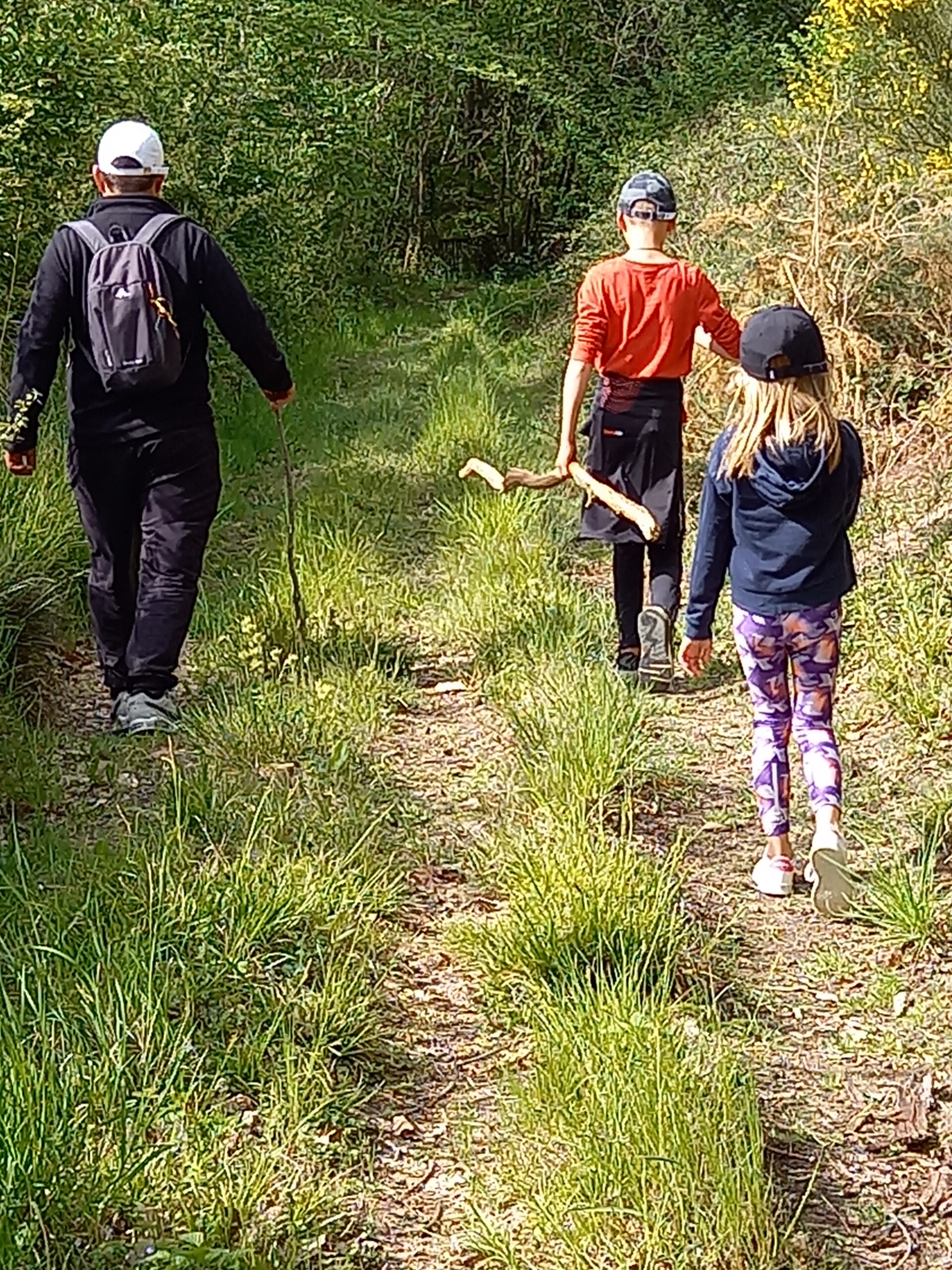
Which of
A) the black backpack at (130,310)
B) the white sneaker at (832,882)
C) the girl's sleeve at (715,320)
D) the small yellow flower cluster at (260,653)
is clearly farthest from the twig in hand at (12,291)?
the white sneaker at (832,882)

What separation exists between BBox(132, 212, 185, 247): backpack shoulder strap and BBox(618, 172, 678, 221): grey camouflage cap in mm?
1700

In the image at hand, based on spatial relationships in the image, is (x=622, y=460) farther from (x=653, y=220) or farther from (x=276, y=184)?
(x=276, y=184)

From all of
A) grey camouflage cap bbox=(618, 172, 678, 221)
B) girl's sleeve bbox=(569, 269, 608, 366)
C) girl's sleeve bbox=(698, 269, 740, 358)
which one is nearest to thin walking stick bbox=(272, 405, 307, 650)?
girl's sleeve bbox=(569, 269, 608, 366)

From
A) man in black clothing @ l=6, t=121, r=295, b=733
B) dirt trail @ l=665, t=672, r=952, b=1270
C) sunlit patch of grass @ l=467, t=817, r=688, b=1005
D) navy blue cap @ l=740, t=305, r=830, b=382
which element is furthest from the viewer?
man in black clothing @ l=6, t=121, r=295, b=733

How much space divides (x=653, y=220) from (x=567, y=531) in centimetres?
233

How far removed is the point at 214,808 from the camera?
173 inches

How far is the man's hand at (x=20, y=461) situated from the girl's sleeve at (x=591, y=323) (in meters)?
2.11

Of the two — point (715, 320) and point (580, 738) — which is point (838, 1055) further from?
point (715, 320)

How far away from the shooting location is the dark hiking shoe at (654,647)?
579 cm

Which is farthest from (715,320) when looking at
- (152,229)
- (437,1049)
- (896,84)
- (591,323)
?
(896,84)

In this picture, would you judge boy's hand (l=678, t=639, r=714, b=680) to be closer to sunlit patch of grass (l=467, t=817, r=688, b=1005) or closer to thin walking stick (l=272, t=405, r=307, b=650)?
sunlit patch of grass (l=467, t=817, r=688, b=1005)

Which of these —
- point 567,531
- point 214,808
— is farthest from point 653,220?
point 214,808

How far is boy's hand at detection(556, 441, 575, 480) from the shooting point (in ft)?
18.6

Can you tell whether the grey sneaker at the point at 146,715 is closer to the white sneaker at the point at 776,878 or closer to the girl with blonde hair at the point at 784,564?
the girl with blonde hair at the point at 784,564
